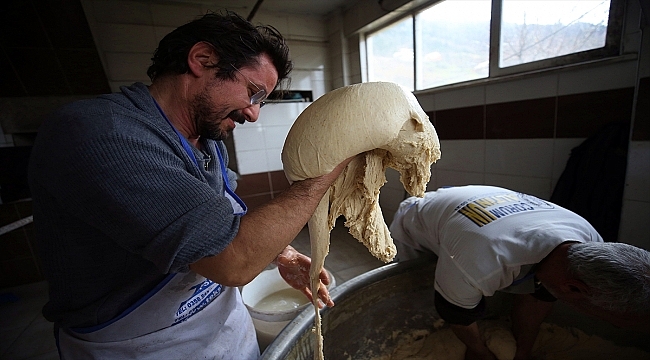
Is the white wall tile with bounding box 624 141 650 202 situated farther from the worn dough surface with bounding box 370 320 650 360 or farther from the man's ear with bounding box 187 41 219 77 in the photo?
the man's ear with bounding box 187 41 219 77

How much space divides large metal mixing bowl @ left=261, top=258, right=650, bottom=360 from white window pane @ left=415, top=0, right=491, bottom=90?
62.5 inches

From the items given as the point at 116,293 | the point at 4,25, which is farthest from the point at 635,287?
the point at 4,25

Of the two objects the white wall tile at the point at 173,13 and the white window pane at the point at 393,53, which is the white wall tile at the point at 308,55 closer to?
the white window pane at the point at 393,53

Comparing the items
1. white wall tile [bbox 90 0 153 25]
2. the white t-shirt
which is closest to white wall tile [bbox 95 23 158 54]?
white wall tile [bbox 90 0 153 25]

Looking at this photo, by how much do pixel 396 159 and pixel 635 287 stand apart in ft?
2.63

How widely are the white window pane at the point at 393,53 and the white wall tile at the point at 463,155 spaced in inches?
29.5

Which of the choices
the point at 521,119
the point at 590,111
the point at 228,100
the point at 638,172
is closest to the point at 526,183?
the point at 521,119

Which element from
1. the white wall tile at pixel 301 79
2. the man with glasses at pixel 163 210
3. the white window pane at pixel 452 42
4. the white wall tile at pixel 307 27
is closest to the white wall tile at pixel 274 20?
the white wall tile at pixel 307 27

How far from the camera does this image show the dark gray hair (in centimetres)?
83

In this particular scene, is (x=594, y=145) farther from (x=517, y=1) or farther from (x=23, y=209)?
(x=23, y=209)

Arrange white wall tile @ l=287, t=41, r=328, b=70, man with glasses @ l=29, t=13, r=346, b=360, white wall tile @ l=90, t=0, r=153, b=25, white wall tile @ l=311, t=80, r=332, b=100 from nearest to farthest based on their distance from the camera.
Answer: man with glasses @ l=29, t=13, r=346, b=360 < white wall tile @ l=90, t=0, r=153, b=25 < white wall tile @ l=287, t=41, r=328, b=70 < white wall tile @ l=311, t=80, r=332, b=100

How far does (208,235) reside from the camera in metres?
0.51

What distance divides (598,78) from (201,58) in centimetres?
192

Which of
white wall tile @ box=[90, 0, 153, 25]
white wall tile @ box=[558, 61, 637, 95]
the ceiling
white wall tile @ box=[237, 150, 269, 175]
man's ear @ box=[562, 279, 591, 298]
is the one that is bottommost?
man's ear @ box=[562, 279, 591, 298]
